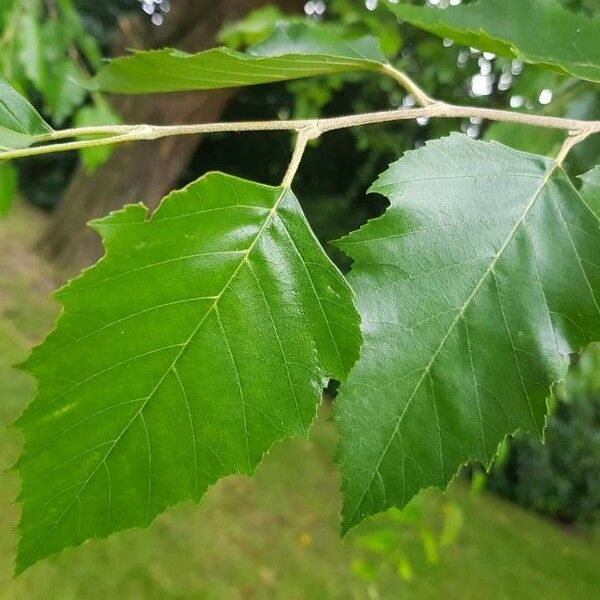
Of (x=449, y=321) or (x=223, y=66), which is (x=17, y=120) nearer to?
(x=223, y=66)

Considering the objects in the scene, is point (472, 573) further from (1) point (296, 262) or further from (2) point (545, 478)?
(1) point (296, 262)

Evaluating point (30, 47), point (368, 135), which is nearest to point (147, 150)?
point (368, 135)

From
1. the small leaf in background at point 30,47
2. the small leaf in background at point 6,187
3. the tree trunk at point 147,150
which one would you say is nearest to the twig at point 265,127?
the small leaf in background at point 6,187

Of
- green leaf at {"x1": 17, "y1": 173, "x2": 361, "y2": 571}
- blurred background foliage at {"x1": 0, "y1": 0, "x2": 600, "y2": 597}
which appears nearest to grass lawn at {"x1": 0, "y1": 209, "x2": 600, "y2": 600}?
blurred background foliage at {"x1": 0, "y1": 0, "x2": 600, "y2": 597}

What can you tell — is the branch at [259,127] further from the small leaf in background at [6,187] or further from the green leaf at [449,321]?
the small leaf in background at [6,187]

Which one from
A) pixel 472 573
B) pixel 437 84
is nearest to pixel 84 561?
pixel 472 573

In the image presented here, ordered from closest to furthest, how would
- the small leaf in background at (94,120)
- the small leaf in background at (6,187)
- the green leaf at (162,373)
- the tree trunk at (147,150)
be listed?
the green leaf at (162,373) → the small leaf in background at (6,187) → the small leaf in background at (94,120) → the tree trunk at (147,150)
